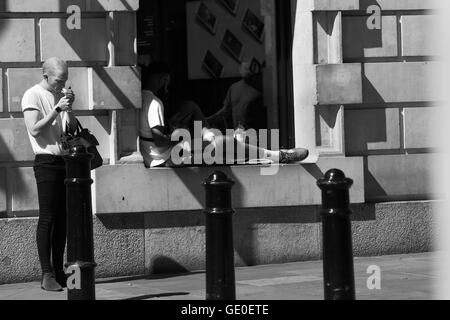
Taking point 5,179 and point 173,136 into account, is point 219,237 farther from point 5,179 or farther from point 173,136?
point 173,136

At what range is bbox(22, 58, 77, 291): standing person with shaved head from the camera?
26.8ft

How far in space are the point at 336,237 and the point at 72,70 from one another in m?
4.17

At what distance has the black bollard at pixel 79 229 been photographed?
687cm

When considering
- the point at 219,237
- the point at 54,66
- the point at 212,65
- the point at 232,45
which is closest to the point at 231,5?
the point at 232,45

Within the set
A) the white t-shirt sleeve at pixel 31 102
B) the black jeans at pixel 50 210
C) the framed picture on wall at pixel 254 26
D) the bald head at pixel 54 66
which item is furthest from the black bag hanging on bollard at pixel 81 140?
the framed picture on wall at pixel 254 26

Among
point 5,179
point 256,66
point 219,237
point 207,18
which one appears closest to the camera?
point 219,237

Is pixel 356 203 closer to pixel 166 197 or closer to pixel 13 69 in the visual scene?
pixel 166 197

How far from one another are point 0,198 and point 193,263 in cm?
Result: 195

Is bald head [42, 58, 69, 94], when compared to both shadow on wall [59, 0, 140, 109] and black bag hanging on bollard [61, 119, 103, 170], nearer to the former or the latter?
black bag hanging on bollard [61, 119, 103, 170]

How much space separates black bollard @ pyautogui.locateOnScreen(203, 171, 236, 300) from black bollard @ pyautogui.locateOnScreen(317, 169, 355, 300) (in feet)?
2.24

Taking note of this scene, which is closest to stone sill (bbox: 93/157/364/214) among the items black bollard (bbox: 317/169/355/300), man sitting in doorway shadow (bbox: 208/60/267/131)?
man sitting in doorway shadow (bbox: 208/60/267/131)

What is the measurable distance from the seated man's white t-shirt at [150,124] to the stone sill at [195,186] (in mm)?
170

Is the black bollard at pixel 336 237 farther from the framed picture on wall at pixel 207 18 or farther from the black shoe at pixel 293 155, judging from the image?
the framed picture on wall at pixel 207 18

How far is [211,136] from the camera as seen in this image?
10188mm
